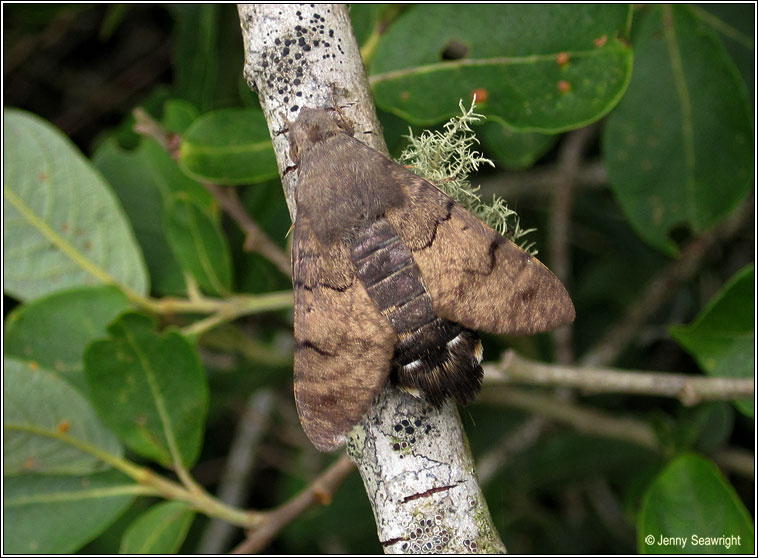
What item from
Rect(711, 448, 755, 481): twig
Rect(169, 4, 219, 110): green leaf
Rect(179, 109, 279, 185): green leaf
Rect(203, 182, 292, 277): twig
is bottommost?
Rect(711, 448, 755, 481): twig

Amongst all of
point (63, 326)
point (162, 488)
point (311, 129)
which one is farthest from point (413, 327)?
point (63, 326)

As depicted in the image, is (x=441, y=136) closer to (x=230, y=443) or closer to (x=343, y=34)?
(x=343, y=34)

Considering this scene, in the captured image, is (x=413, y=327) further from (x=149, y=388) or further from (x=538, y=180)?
(x=538, y=180)

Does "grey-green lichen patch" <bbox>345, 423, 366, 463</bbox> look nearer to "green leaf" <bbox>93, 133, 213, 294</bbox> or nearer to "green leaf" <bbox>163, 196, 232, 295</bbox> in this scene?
"green leaf" <bbox>163, 196, 232, 295</bbox>

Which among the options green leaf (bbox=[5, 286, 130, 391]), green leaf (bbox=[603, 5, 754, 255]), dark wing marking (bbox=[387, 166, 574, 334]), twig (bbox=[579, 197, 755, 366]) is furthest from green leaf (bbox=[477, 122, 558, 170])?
green leaf (bbox=[5, 286, 130, 391])

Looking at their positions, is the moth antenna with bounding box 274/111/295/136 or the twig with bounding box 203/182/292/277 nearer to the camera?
the moth antenna with bounding box 274/111/295/136

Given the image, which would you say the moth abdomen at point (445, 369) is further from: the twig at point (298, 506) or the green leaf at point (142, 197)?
the green leaf at point (142, 197)

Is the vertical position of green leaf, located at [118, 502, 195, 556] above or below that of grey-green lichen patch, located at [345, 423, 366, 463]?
below

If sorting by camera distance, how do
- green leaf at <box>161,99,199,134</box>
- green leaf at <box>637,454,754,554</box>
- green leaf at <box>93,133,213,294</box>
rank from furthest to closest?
green leaf at <box>93,133,213,294</box> → green leaf at <box>161,99,199,134</box> → green leaf at <box>637,454,754,554</box>

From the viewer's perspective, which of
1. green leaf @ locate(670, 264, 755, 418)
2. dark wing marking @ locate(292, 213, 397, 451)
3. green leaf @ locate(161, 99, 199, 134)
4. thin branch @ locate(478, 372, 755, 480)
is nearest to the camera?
dark wing marking @ locate(292, 213, 397, 451)
